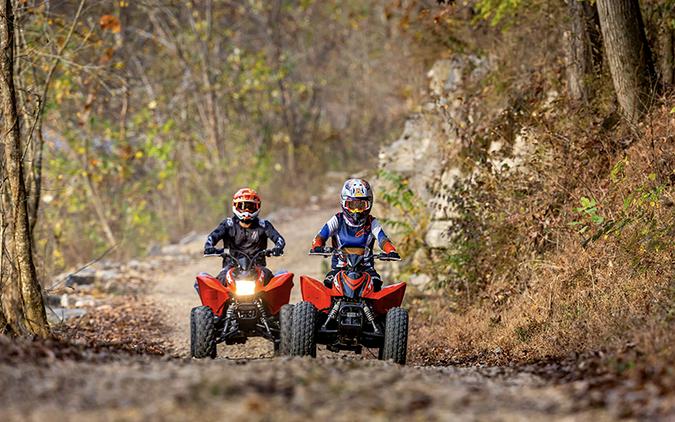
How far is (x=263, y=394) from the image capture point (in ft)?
18.7

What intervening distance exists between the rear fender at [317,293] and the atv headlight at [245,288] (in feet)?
1.89

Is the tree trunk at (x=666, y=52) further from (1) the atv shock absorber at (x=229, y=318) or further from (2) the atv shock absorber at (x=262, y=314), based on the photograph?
(1) the atv shock absorber at (x=229, y=318)

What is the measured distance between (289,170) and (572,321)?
21.1 m

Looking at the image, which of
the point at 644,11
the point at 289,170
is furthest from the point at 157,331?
the point at 289,170

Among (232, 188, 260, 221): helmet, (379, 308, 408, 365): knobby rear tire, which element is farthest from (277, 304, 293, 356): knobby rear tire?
(232, 188, 260, 221): helmet

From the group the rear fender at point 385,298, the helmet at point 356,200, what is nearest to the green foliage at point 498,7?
the helmet at point 356,200

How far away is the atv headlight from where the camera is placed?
A: 1009 centimetres

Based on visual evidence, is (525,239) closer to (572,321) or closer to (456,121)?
(572,321)

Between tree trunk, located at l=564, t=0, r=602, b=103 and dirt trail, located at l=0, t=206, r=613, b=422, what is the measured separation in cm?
698

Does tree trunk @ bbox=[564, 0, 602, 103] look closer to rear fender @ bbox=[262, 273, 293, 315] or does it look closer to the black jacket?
the black jacket

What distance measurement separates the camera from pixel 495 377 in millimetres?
7664

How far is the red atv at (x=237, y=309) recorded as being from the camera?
396 inches

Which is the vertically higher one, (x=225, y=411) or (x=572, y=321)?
(x=572, y=321)

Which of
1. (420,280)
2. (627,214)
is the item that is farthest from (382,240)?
(420,280)
